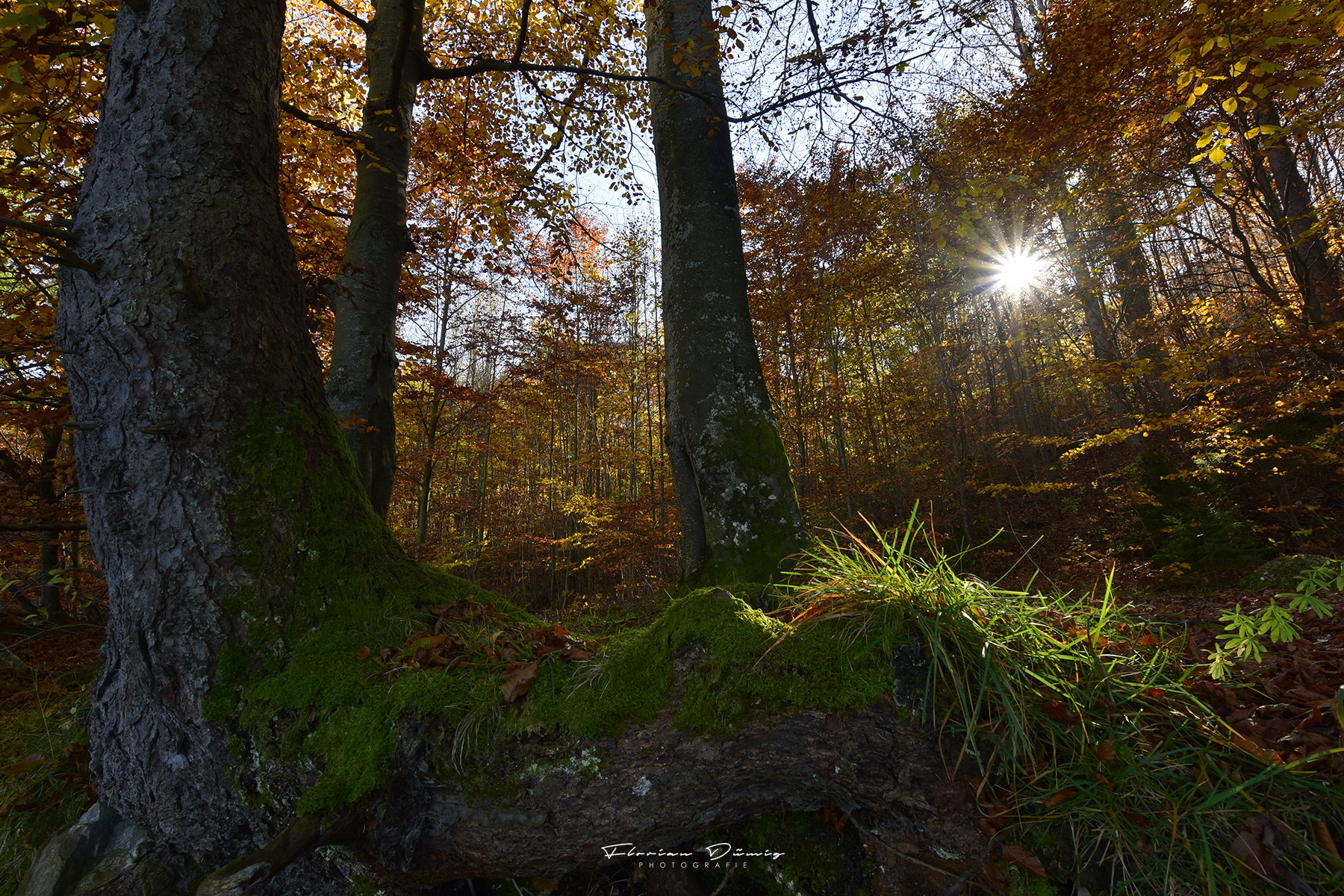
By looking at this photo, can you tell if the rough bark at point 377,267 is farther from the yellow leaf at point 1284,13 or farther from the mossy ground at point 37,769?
the yellow leaf at point 1284,13

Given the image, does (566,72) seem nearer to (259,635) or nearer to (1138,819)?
(259,635)

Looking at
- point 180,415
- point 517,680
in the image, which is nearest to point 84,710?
point 180,415

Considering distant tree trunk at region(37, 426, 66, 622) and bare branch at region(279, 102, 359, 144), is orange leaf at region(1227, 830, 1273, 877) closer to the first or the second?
bare branch at region(279, 102, 359, 144)

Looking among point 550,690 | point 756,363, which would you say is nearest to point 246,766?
point 550,690

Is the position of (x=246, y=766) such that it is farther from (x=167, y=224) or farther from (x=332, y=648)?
(x=167, y=224)

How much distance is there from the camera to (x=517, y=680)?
1.64 m

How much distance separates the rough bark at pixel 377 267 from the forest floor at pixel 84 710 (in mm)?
1768

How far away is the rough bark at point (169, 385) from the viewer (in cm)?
167

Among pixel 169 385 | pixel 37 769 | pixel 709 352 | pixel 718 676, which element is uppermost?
pixel 709 352

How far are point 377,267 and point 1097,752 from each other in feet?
14.7

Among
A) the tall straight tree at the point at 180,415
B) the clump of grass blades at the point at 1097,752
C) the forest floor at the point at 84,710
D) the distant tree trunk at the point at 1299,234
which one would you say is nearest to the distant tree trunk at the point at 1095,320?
the distant tree trunk at the point at 1299,234

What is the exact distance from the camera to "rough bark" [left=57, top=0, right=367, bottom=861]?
167 centimetres

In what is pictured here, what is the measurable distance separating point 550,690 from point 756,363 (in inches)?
87.5

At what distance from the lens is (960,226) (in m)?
3.14
